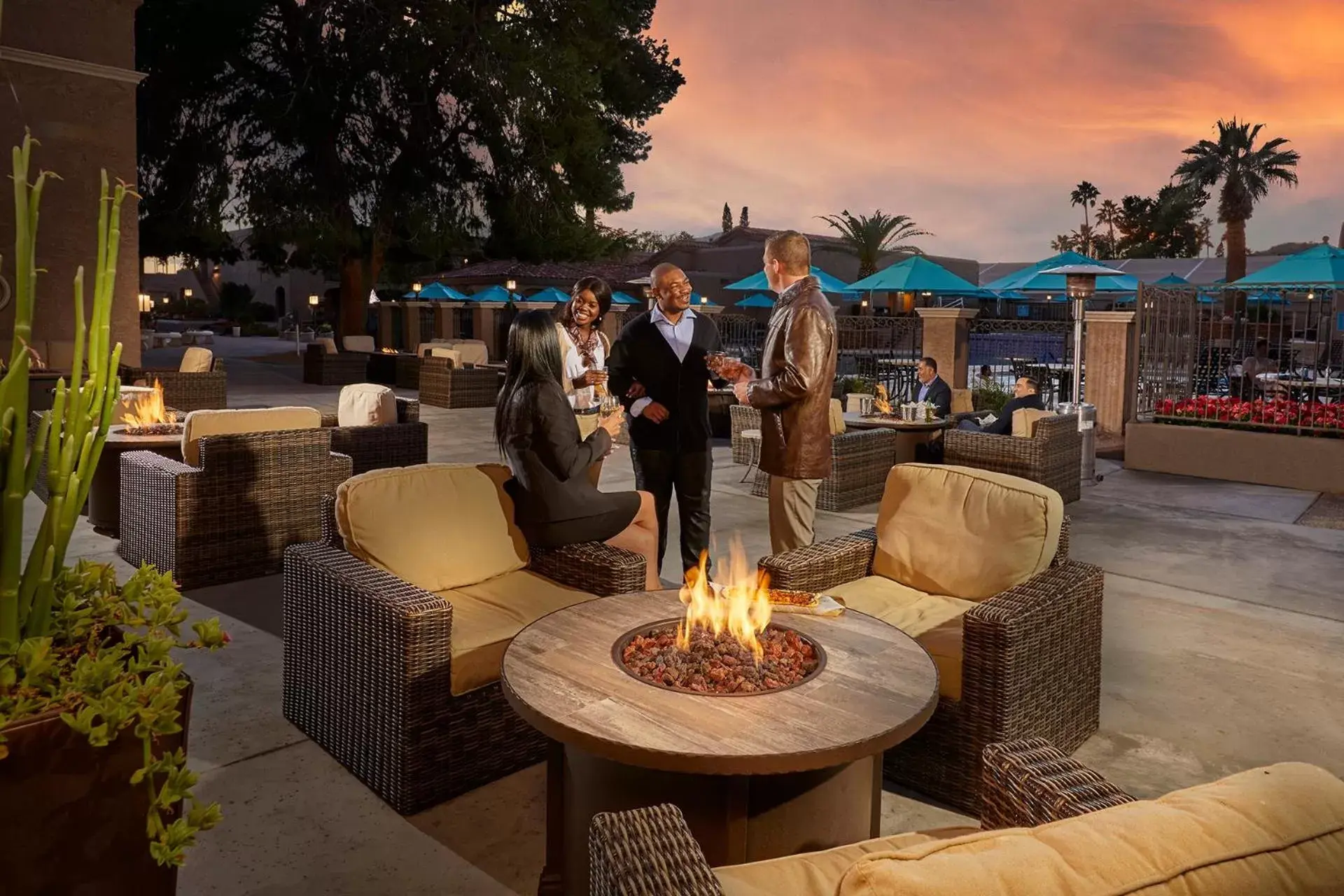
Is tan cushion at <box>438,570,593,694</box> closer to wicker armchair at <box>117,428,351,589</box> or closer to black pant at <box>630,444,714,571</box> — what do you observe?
black pant at <box>630,444,714,571</box>

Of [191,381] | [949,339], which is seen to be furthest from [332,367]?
[949,339]

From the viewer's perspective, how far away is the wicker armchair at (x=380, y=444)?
673 centimetres

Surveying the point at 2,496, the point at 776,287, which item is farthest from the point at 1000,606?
the point at 2,496

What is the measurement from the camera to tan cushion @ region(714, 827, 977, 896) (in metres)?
1.58

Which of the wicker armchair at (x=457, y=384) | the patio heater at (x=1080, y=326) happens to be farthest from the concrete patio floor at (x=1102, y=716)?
the wicker armchair at (x=457, y=384)

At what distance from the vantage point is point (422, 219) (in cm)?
2225

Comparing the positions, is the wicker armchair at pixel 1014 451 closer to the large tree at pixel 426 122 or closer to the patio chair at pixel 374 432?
the patio chair at pixel 374 432

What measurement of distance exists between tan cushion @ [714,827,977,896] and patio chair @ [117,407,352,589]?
4230mm

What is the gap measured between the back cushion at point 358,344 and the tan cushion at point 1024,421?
55.2 feet

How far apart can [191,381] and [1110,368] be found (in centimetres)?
1136

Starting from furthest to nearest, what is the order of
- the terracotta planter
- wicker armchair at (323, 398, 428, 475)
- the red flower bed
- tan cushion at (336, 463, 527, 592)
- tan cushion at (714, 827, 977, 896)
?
1. the red flower bed
2. wicker armchair at (323, 398, 428, 475)
3. tan cushion at (336, 463, 527, 592)
4. tan cushion at (714, 827, 977, 896)
5. the terracotta planter

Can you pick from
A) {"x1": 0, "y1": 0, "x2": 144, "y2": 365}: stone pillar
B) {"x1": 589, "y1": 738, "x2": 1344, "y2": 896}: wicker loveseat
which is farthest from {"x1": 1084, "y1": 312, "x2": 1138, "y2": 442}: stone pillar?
{"x1": 0, "y1": 0, "x2": 144, "y2": 365}: stone pillar

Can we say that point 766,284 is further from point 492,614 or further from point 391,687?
point 391,687

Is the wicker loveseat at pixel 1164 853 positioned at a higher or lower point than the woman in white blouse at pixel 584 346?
lower
